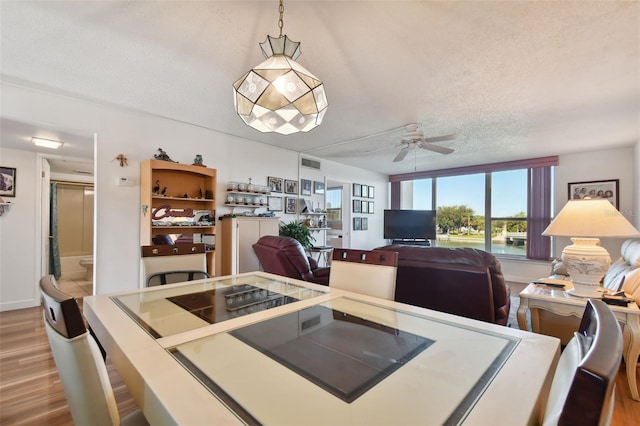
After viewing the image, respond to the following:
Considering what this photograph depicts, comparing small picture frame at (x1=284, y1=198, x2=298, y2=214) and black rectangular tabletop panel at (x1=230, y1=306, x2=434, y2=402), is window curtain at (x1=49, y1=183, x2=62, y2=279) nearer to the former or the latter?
small picture frame at (x1=284, y1=198, x2=298, y2=214)

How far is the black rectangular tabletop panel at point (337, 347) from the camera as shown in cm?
84

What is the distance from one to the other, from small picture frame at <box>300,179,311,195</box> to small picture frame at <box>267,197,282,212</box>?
0.59 meters

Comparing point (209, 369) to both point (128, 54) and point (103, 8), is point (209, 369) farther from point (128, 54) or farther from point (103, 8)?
Answer: point (128, 54)

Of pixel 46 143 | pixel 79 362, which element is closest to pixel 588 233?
pixel 79 362

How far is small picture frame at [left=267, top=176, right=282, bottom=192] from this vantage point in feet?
16.5

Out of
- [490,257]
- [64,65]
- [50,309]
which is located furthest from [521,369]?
[64,65]

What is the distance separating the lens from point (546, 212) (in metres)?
5.51

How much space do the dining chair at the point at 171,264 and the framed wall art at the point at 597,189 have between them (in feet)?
19.8

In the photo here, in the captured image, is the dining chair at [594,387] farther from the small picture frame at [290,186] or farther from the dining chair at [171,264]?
the small picture frame at [290,186]

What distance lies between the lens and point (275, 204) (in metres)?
5.12

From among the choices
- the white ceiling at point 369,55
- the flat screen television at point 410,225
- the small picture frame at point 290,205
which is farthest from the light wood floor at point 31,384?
the flat screen television at point 410,225

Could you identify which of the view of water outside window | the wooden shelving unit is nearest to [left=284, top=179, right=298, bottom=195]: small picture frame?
the wooden shelving unit

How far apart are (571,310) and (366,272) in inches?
65.3

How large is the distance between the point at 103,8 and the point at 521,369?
2784 millimetres
